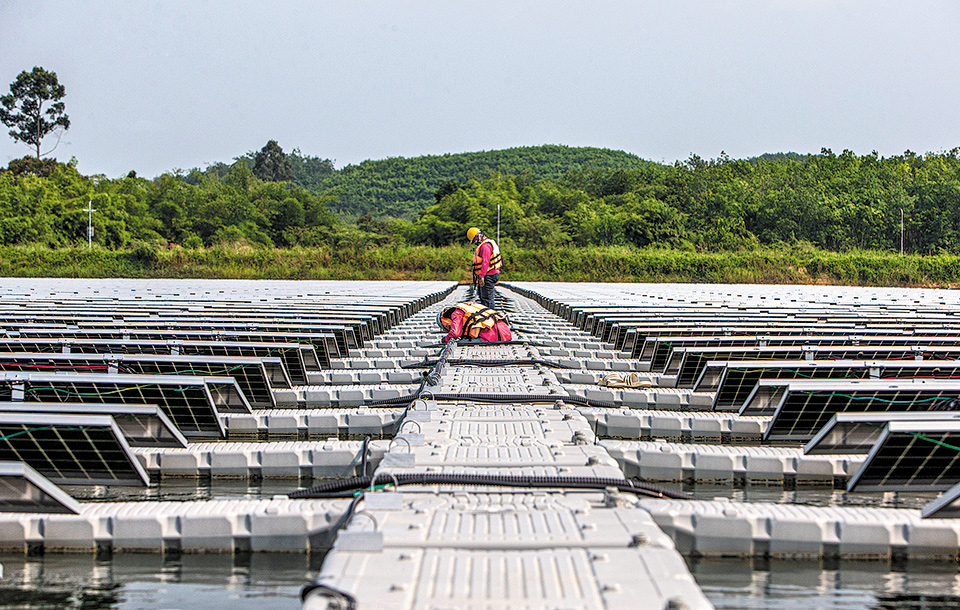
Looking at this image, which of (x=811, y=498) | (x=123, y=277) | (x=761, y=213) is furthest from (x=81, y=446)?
(x=761, y=213)

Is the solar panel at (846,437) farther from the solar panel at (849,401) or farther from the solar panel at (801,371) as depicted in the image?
the solar panel at (801,371)

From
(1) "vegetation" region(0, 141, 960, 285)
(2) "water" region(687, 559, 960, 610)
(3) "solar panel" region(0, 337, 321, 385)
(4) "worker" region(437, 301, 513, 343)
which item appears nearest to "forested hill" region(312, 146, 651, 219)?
(1) "vegetation" region(0, 141, 960, 285)

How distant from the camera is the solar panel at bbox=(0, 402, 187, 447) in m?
6.45

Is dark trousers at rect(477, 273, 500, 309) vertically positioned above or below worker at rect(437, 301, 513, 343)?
above

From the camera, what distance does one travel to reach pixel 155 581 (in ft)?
14.4

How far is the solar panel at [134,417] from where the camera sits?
21.1ft

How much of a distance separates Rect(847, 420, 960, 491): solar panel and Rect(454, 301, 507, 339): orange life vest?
7.84 metres

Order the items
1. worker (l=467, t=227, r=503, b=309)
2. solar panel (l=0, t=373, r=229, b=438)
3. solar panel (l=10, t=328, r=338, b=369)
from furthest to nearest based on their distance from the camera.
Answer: worker (l=467, t=227, r=503, b=309), solar panel (l=10, t=328, r=338, b=369), solar panel (l=0, t=373, r=229, b=438)

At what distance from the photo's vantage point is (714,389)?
9.97 metres

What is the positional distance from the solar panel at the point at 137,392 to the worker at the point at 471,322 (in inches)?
219

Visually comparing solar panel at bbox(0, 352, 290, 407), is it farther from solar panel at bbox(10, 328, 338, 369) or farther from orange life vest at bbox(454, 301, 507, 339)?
orange life vest at bbox(454, 301, 507, 339)

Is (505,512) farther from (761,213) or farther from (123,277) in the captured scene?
(761,213)

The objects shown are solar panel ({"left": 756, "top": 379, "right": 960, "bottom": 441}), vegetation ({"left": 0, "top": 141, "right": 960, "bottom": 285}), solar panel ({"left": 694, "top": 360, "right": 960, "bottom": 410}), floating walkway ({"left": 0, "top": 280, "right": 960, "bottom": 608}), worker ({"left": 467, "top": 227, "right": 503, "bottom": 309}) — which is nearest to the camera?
floating walkway ({"left": 0, "top": 280, "right": 960, "bottom": 608})

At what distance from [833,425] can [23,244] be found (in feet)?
228
